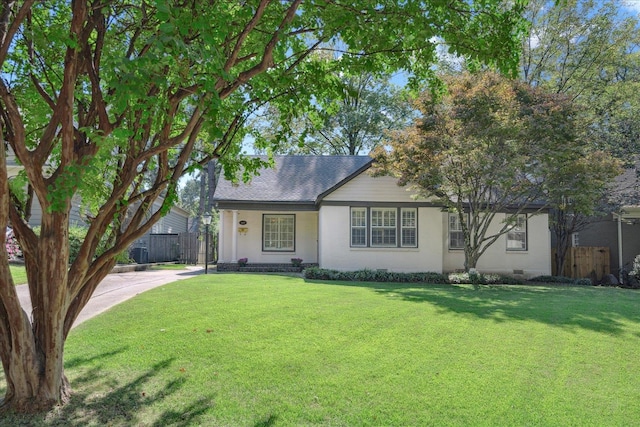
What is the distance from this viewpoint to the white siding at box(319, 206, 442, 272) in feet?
57.5

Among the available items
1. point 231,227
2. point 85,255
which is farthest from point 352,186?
point 85,255

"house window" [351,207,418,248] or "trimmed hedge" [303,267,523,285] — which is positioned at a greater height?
"house window" [351,207,418,248]

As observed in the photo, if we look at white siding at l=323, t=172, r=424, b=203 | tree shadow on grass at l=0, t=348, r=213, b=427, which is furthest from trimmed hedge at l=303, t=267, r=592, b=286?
tree shadow on grass at l=0, t=348, r=213, b=427

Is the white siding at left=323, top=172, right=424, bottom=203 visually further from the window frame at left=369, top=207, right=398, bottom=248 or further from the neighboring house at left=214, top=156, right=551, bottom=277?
the window frame at left=369, top=207, right=398, bottom=248

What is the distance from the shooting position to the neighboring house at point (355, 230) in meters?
17.6

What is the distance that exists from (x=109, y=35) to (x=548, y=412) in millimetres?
5776

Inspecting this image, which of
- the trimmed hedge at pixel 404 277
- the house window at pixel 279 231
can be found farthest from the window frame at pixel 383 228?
the house window at pixel 279 231

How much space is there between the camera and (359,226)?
17.7 m

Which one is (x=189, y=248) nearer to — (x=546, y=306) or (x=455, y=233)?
(x=455, y=233)

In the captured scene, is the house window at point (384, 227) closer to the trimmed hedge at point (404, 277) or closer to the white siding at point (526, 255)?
the white siding at point (526, 255)

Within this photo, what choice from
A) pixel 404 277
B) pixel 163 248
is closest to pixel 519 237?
pixel 404 277

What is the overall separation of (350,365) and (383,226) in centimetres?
1258

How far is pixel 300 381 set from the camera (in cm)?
503

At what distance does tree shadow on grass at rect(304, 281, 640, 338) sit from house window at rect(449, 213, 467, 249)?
6.07m
